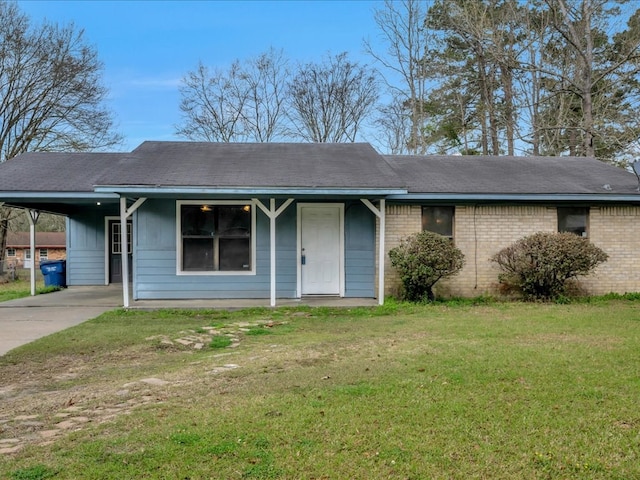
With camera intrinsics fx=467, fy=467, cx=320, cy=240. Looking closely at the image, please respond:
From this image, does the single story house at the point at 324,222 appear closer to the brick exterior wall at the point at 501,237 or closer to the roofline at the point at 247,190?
the brick exterior wall at the point at 501,237

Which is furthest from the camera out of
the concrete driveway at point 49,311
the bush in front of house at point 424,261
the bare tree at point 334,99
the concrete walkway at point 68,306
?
the bare tree at point 334,99

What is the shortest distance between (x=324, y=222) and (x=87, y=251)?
7.72m

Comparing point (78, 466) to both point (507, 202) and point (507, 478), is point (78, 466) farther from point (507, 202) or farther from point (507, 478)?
point (507, 202)

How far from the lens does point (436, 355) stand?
5.45m

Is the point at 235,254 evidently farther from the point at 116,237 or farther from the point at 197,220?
the point at 116,237

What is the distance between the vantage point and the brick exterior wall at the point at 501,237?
10.7m

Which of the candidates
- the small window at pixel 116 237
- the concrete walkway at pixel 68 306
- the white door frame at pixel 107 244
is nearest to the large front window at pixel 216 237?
the concrete walkway at pixel 68 306

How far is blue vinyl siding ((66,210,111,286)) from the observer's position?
1380 centimetres

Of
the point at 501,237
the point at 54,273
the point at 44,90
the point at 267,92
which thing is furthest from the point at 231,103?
the point at 501,237

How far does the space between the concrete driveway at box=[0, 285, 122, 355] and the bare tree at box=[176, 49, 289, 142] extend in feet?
51.6

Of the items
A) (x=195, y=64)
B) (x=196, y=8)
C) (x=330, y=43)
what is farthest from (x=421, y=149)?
(x=195, y=64)

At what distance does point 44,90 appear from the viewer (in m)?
21.5

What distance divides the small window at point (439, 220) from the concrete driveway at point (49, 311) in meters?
7.08

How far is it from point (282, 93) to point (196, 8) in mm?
8970
